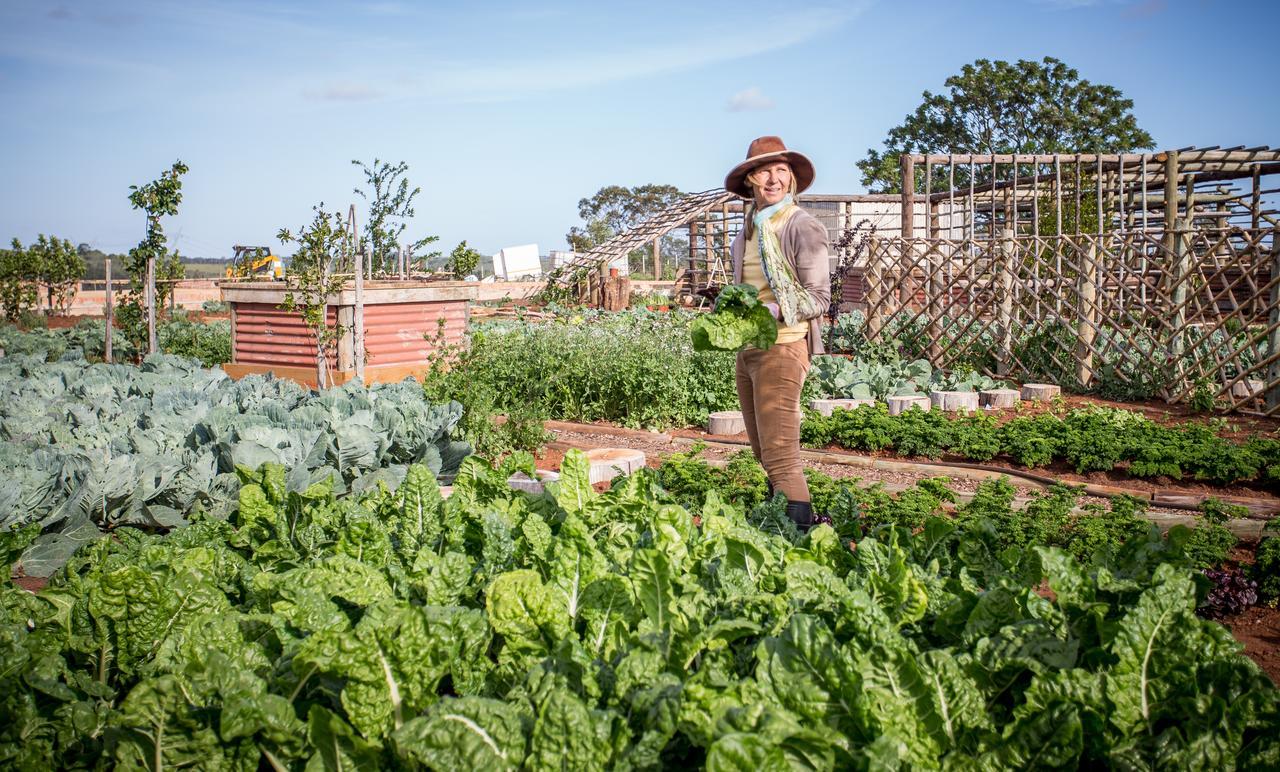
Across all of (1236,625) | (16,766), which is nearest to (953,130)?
(1236,625)

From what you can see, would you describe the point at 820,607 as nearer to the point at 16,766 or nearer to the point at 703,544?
the point at 703,544

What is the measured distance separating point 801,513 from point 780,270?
984 millimetres

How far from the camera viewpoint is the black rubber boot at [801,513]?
357cm

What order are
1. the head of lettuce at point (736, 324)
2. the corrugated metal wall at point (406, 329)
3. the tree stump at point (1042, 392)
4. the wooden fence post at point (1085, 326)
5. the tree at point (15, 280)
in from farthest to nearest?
the tree at point (15, 280) < the wooden fence post at point (1085, 326) < the corrugated metal wall at point (406, 329) < the tree stump at point (1042, 392) < the head of lettuce at point (736, 324)

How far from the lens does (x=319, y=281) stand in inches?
315

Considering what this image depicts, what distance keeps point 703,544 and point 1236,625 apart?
2059mm

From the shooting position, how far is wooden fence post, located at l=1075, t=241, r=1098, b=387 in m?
9.05

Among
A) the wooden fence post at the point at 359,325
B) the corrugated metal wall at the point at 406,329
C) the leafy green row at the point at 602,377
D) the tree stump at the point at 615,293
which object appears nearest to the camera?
the leafy green row at the point at 602,377

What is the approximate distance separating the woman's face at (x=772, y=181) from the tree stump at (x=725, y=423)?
315 centimetres

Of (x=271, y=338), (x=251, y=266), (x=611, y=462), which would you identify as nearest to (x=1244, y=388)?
(x=611, y=462)

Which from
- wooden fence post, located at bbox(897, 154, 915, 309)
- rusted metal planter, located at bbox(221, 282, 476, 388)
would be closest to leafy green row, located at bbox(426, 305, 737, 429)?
rusted metal planter, located at bbox(221, 282, 476, 388)

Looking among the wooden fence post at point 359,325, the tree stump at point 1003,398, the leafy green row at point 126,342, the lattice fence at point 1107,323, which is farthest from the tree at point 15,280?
the tree stump at point 1003,398

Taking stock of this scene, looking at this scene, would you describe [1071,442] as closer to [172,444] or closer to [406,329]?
[172,444]

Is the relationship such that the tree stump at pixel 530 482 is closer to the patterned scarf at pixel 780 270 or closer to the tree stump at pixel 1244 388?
the patterned scarf at pixel 780 270
